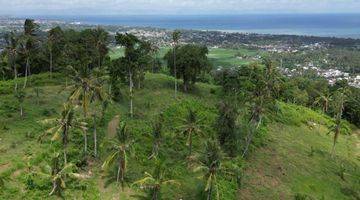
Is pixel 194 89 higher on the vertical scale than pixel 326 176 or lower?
higher

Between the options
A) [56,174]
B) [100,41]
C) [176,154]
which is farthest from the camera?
[100,41]

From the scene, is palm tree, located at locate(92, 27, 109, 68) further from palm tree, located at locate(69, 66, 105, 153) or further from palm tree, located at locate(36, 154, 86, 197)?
palm tree, located at locate(36, 154, 86, 197)

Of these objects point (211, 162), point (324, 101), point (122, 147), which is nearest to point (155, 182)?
point (122, 147)

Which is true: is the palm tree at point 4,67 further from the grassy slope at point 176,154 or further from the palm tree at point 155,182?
the palm tree at point 155,182

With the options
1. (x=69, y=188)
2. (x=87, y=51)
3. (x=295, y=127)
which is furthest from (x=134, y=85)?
(x=69, y=188)

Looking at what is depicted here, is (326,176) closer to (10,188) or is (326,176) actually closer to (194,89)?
(194,89)

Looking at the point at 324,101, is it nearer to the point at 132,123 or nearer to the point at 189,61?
the point at 189,61
